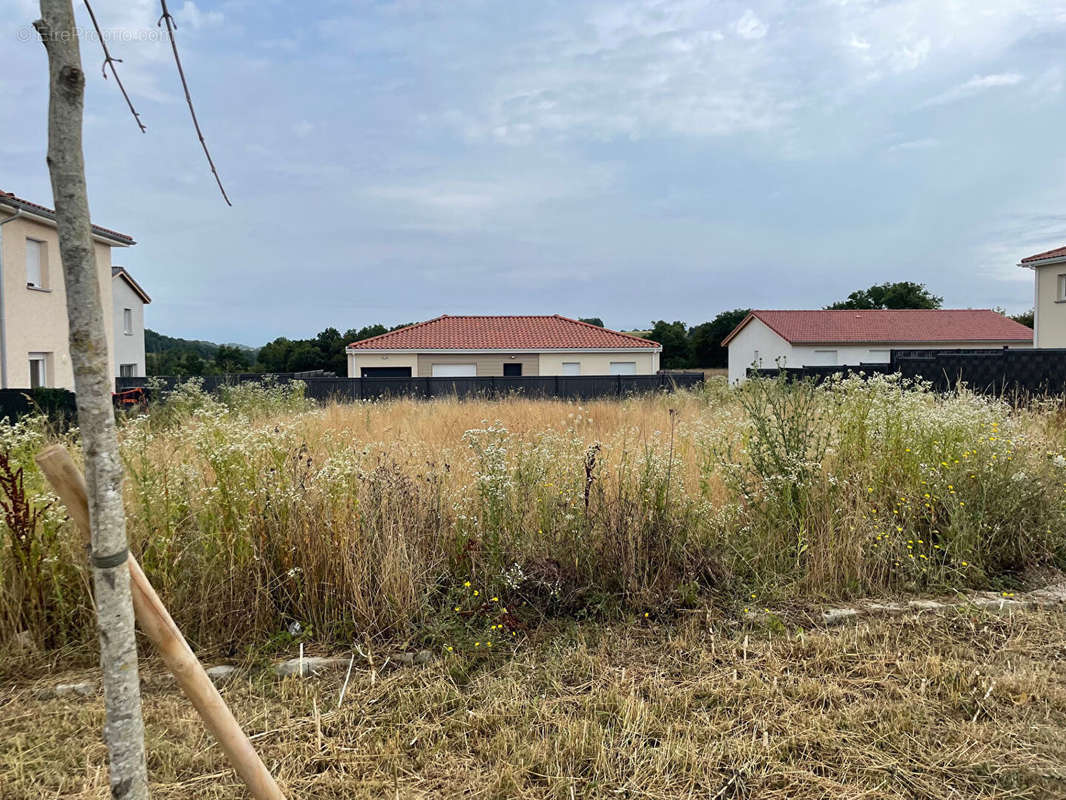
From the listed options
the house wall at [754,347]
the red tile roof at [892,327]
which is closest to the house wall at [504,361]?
the house wall at [754,347]

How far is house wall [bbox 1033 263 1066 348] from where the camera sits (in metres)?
21.4

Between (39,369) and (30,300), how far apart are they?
1.85 meters

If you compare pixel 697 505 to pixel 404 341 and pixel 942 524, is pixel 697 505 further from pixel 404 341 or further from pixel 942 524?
pixel 404 341

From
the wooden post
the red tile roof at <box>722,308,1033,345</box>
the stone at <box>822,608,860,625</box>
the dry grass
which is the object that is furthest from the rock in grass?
the red tile roof at <box>722,308,1033,345</box>

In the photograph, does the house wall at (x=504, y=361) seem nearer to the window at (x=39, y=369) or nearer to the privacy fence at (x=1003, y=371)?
the window at (x=39, y=369)

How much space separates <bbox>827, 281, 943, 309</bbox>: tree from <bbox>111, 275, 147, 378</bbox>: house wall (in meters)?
48.8

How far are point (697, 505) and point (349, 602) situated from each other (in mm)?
2056

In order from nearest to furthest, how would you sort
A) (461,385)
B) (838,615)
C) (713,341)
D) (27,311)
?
(838,615) < (27,311) < (461,385) < (713,341)

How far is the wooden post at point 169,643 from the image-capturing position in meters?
1.40

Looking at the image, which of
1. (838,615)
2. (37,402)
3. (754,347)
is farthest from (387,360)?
(838,615)

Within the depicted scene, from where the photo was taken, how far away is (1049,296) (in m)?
21.8

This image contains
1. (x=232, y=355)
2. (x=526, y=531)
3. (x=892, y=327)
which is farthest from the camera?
(x=232, y=355)

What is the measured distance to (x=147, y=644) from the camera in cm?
296

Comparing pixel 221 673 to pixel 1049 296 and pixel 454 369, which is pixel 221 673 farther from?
pixel 454 369
